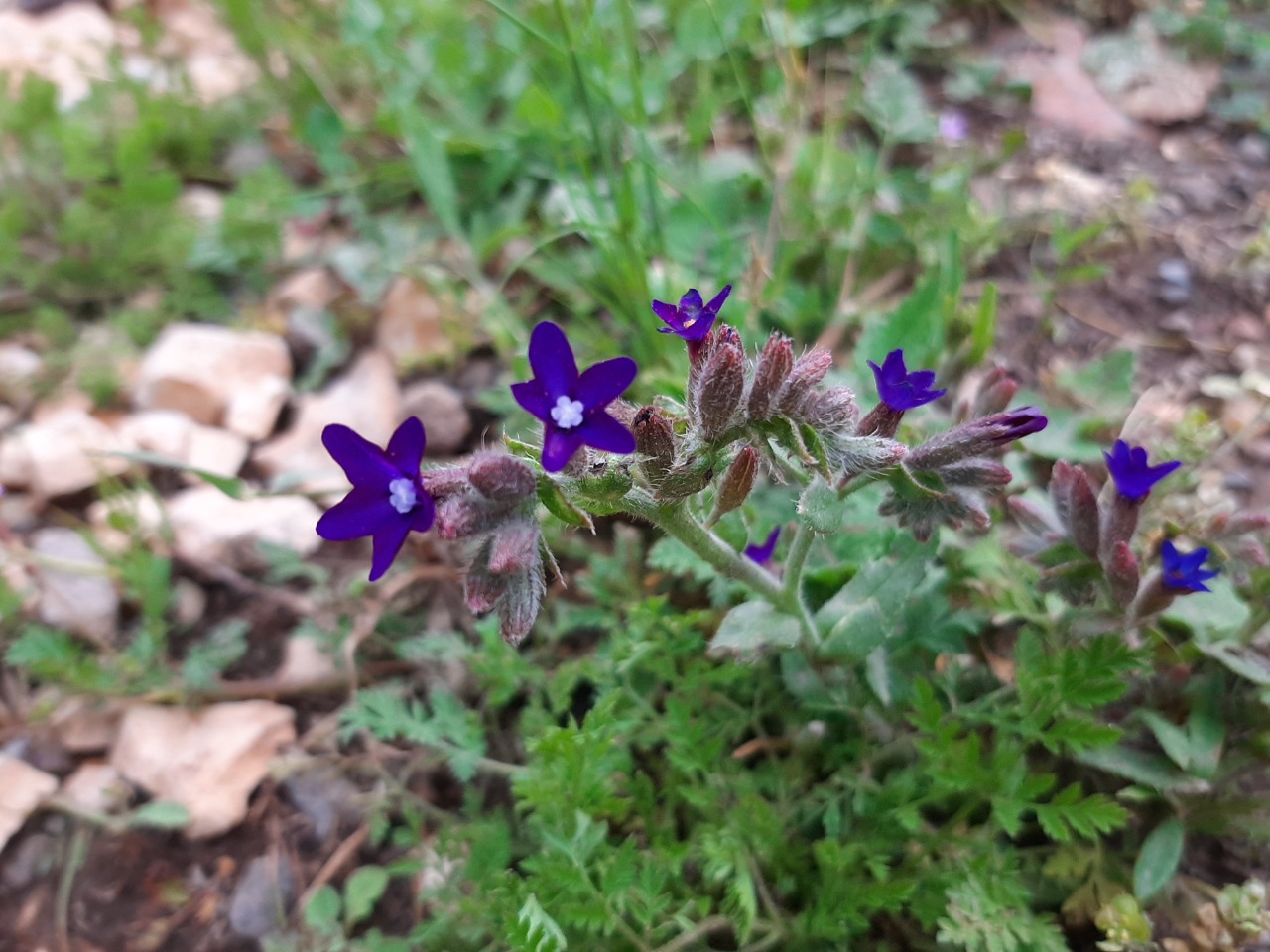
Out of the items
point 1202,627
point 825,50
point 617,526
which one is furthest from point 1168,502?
point 825,50

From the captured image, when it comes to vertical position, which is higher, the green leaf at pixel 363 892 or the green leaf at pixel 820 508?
the green leaf at pixel 820 508

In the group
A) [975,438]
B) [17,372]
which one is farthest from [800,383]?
[17,372]

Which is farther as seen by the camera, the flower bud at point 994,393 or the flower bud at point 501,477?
the flower bud at point 994,393

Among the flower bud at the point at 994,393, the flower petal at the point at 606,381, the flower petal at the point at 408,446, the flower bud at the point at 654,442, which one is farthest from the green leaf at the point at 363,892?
the flower bud at the point at 994,393

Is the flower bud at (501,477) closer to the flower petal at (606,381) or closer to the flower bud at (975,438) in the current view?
the flower petal at (606,381)

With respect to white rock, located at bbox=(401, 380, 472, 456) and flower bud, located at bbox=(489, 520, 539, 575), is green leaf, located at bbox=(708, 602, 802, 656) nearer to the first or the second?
flower bud, located at bbox=(489, 520, 539, 575)

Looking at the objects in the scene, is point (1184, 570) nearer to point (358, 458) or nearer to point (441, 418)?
point (358, 458)

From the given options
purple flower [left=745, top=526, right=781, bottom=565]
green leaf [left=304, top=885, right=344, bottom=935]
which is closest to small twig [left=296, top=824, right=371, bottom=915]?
green leaf [left=304, top=885, right=344, bottom=935]

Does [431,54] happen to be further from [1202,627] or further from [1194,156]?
[1202,627]
